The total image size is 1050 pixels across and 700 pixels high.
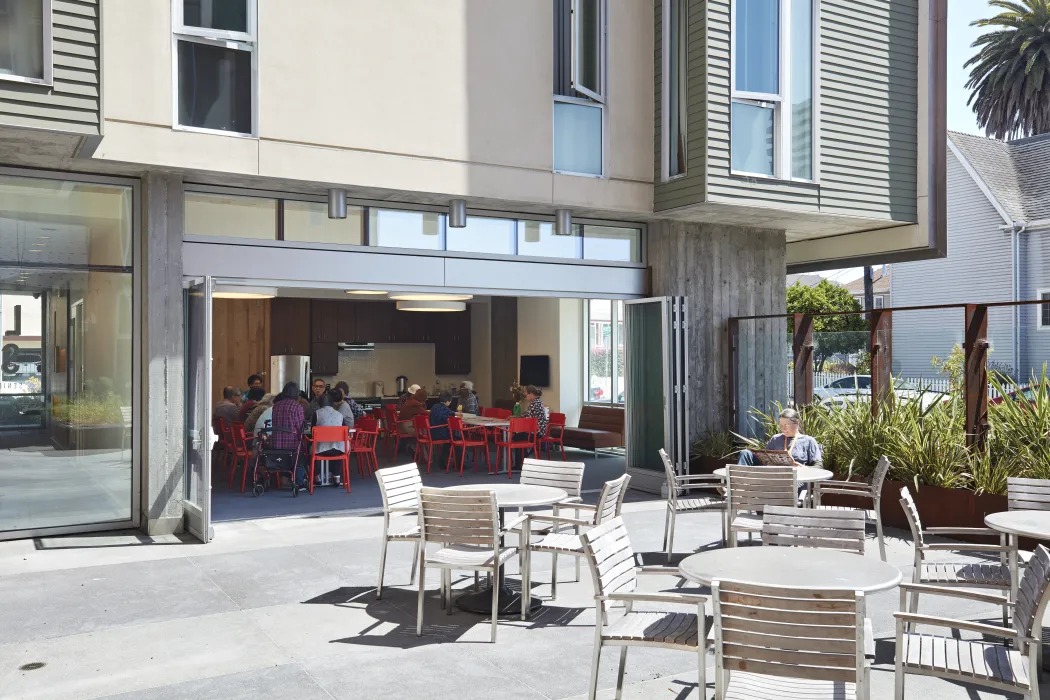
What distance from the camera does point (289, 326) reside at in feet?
58.6

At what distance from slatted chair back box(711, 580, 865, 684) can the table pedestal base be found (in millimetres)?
2586

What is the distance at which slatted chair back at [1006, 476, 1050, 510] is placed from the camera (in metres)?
5.89

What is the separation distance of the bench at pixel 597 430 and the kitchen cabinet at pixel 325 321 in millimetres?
5763

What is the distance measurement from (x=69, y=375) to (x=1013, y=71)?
29.6 metres

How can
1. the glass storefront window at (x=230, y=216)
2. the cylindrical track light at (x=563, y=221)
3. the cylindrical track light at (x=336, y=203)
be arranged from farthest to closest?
1. the cylindrical track light at (x=563, y=221)
2. the cylindrical track light at (x=336, y=203)
3. the glass storefront window at (x=230, y=216)

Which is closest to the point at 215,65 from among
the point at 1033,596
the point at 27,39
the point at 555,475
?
the point at 27,39

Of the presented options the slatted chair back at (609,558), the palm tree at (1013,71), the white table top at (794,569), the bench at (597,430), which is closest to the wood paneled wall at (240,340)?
the bench at (597,430)

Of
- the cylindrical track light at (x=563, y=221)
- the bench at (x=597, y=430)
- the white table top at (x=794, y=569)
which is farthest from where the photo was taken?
the bench at (x=597, y=430)

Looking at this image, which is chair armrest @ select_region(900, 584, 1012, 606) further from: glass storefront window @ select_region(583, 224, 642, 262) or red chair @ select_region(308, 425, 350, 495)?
red chair @ select_region(308, 425, 350, 495)

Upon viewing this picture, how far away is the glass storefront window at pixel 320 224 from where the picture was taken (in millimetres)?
8750

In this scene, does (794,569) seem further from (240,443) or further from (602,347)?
(602,347)

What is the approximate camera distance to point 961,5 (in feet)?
103

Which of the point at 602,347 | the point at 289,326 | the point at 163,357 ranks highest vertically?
the point at 289,326

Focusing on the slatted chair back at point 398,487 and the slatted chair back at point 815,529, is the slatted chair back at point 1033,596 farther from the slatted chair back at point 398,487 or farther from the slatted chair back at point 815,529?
the slatted chair back at point 398,487
